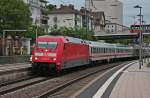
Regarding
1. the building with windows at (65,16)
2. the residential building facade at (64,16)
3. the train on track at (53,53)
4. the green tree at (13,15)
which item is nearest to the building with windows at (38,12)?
the building with windows at (65,16)

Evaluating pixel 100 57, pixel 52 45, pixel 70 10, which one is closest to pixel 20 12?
pixel 100 57

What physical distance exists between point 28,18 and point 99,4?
14035 mm

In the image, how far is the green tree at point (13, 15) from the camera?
77750mm

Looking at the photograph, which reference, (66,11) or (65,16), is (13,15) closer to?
(66,11)

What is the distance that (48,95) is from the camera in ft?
71.0

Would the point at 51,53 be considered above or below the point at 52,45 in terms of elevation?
below

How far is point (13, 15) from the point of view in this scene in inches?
3095

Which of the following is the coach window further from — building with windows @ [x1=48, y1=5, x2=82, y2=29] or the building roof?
the building roof

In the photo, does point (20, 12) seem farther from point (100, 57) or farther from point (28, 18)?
point (100, 57)

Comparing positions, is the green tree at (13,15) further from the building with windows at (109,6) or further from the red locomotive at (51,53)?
the red locomotive at (51,53)

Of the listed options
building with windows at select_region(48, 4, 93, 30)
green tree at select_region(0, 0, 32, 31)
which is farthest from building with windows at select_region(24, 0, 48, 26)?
green tree at select_region(0, 0, 32, 31)

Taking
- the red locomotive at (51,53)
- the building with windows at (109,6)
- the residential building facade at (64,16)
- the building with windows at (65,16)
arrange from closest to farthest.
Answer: the red locomotive at (51,53)
the building with windows at (109,6)
the building with windows at (65,16)
the residential building facade at (64,16)

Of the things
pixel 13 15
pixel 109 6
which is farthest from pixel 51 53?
pixel 109 6

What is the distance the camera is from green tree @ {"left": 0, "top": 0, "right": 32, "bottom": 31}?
77.8m
